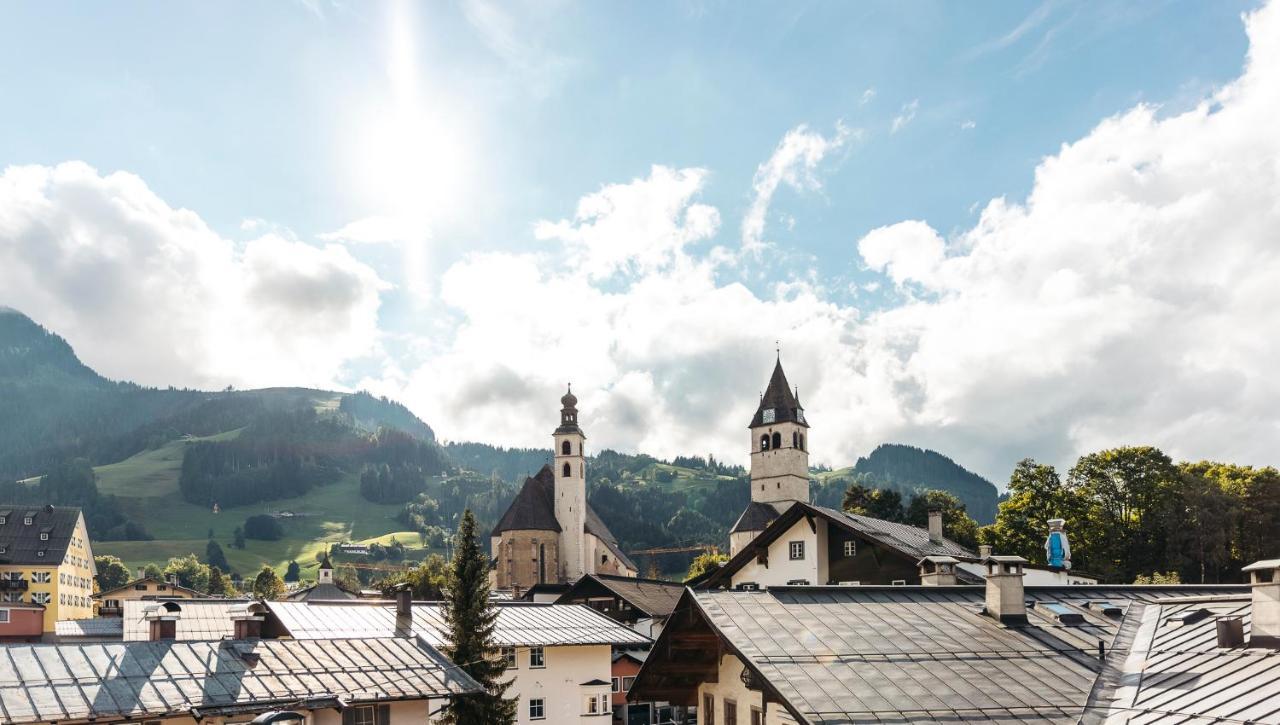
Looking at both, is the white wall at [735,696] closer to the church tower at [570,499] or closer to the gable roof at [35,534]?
the church tower at [570,499]

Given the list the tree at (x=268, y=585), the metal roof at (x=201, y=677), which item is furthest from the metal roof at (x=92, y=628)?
the tree at (x=268, y=585)

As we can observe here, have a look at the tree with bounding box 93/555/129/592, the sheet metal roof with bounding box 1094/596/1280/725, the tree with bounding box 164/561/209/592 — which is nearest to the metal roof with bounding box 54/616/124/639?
the sheet metal roof with bounding box 1094/596/1280/725

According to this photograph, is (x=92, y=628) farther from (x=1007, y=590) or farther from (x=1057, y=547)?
(x=1007, y=590)

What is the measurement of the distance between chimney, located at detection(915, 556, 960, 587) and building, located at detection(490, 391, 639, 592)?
3442 inches

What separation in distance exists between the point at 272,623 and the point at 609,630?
49.5 feet

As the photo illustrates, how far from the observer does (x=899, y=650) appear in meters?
16.4

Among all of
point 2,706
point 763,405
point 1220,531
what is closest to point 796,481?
point 763,405

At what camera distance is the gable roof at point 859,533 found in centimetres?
3862

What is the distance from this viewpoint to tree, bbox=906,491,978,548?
87.1m

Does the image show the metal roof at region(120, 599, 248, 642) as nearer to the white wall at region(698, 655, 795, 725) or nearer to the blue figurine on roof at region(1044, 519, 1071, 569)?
the white wall at region(698, 655, 795, 725)

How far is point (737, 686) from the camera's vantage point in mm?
20312

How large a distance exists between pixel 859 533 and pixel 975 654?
906 inches

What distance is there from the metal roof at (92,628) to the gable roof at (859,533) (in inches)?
1531

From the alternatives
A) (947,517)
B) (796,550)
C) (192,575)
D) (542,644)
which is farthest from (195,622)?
(192,575)
